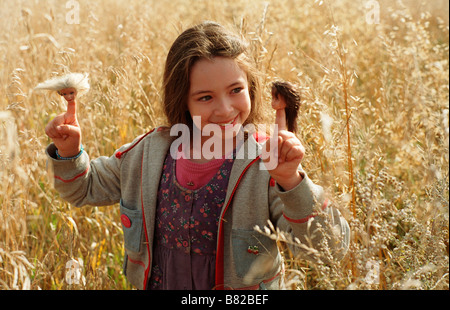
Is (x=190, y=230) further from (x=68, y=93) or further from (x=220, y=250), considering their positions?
(x=68, y=93)

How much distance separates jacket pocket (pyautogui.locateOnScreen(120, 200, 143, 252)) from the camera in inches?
66.0

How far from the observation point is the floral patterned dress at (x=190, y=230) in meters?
1.58

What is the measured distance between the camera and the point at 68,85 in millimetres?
1430

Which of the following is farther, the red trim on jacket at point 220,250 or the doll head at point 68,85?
the red trim on jacket at point 220,250

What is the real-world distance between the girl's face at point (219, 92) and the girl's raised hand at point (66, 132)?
0.39 m

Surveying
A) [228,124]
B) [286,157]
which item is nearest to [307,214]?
[286,157]

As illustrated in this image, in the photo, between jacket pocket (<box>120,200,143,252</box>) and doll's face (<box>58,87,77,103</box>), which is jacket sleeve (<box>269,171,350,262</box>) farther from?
doll's face (<box>58,87,77,103</box>)

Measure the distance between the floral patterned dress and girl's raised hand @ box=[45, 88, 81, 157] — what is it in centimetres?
34

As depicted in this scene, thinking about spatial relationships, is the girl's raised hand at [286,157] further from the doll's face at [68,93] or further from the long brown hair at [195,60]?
the doll's face at [68,93]

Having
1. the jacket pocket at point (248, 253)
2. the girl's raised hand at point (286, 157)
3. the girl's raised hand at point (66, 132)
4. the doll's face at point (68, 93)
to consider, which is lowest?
the jacket pocket at point (248, 253)

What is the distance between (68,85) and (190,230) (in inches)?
23.5

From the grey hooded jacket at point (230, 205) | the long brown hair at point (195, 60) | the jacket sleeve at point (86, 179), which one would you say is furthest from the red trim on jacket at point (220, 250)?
the jacket sleeve at point (86, 179)
